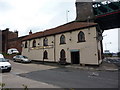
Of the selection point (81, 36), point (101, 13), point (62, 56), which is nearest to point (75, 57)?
point (62, 56)

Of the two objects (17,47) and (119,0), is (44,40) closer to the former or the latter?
(17,47)

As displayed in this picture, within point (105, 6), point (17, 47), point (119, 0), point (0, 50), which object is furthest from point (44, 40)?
point (0, 50)

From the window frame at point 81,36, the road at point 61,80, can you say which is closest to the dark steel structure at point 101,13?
the window frame at point 81,36

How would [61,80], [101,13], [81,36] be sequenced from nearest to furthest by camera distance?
[61,80] < [81,36] < [101,13]

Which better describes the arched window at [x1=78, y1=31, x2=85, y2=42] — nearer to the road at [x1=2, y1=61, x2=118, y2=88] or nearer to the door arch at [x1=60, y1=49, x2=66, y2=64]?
the door arch at [x1=60, y1=49, x2=66, y2=64]

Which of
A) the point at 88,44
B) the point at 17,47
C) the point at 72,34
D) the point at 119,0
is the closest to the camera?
the point at 88,44

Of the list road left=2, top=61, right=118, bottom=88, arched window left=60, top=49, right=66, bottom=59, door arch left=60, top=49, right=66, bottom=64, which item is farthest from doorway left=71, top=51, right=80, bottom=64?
road left=2, top=61, right=118, bottom=88

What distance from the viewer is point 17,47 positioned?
1571 inches

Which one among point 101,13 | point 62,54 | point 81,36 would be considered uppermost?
point 101,13

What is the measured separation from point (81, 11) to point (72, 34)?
12.3 m

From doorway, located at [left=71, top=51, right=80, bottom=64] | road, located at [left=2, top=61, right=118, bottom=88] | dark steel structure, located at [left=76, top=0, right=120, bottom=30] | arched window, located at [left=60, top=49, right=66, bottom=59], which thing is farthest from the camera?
dark steel structure, located at [left=76, top=0, right=120, bottom=30]

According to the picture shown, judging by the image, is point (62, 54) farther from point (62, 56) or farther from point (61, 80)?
point (61, 80)

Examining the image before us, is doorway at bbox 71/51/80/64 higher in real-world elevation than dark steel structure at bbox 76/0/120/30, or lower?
lower

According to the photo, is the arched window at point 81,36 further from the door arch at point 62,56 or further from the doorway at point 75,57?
the door arch at point 62,56
